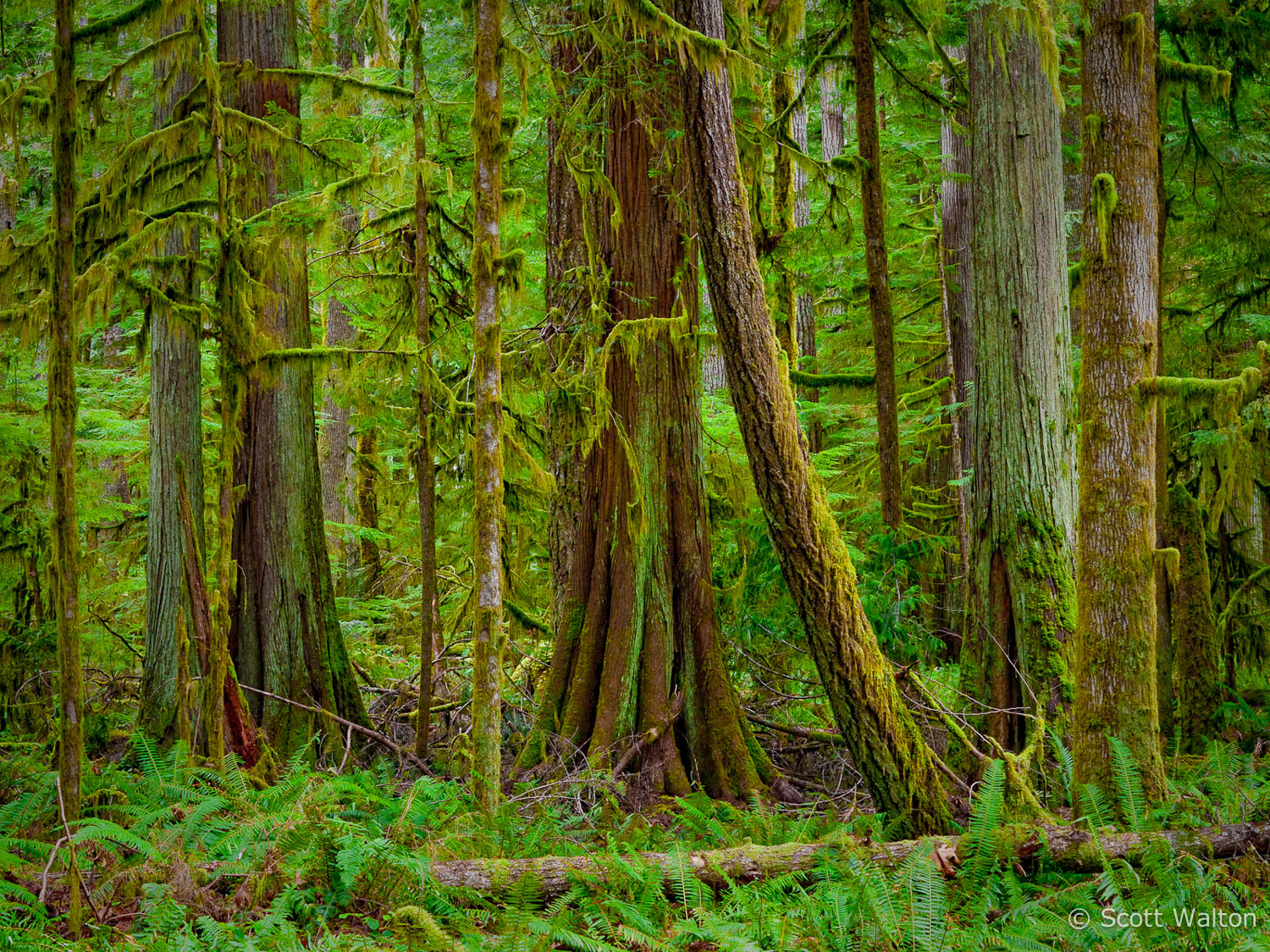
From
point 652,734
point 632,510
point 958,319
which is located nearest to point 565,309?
point 632,510

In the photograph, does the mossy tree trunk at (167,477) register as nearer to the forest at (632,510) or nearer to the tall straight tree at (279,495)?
the forest at (632,510)

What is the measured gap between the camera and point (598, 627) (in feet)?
22.4

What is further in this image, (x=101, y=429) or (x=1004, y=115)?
(x=101, y=429)

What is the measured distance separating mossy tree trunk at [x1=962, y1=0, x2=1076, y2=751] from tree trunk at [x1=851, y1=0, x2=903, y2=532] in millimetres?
870

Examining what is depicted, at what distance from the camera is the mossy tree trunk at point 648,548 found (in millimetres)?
6629

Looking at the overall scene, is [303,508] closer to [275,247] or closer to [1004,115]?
[275,247]

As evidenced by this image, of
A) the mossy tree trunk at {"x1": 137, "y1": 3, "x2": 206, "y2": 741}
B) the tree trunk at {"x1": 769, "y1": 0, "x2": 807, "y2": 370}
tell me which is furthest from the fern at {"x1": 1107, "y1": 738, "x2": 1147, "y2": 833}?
the mossy tree trunk at {"x1": 137, "y1": 3, "x2": 206, "y2": 741}

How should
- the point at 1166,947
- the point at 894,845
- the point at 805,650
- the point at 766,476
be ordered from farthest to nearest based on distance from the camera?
1. the point at 805,650
2. the point at 766,476
3. the point at 894,845
4. the point at 1166,947

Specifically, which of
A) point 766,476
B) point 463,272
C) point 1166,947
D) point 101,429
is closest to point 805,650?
point 766,476

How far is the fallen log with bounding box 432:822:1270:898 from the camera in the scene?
437 cm

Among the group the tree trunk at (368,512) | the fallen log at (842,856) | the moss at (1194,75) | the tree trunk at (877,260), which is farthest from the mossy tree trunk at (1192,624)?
the tree trunk at (368,512)

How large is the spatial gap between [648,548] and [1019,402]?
2871 millimetres

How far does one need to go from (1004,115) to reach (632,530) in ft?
13.8

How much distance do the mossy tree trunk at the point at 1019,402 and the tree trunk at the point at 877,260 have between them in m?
0.87
